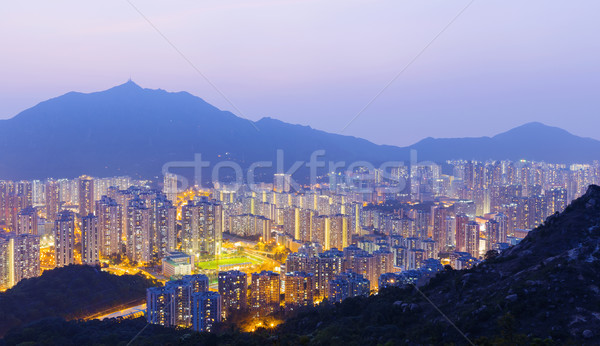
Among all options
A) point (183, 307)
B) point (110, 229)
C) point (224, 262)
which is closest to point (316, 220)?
point (224, 262)

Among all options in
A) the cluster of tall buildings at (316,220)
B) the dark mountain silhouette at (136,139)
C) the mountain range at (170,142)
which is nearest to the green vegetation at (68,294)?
the cluster of tall buildings at (316,220)

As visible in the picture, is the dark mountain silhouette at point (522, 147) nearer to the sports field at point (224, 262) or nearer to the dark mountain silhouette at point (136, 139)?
the dark mountain silhouette at point (136, 139)

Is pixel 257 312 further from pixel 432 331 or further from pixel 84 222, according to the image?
pixel 84 222

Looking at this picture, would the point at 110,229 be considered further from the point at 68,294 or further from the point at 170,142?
the point at 170,142

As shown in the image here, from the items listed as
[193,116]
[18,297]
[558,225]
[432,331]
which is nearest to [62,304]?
[18,297]

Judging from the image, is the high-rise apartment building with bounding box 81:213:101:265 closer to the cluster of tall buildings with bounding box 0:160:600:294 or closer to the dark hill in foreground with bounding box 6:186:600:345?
the cluster of tall buildings with bounding box 0:160:600:294

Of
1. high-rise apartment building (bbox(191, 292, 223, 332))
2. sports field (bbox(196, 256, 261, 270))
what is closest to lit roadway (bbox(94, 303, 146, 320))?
high-rise apartment building (bbox(191, 292, 223, 332))
